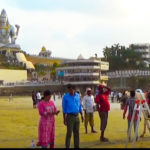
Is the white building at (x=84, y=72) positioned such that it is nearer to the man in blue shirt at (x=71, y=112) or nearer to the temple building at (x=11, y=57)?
the temple building at (x=11, y=57)

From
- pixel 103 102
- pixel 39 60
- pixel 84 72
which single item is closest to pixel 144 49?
pixel 39 60

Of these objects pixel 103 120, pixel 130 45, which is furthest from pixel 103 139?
pixel 130 45

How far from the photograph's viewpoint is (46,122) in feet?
29.7

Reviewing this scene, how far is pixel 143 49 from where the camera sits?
11312 centimetres

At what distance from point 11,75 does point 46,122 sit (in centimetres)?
7733

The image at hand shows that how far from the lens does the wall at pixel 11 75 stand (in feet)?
277

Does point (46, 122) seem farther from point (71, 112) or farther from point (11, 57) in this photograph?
point (11, 57)

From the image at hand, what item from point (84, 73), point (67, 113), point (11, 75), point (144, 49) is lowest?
point (11, 75)

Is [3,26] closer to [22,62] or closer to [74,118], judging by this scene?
[22,62]

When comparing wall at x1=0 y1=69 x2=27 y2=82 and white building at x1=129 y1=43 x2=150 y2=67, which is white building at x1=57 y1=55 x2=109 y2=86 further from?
white building at x1=129 y1=43 x2=150 y2=67

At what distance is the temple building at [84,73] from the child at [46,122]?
66.0 meters

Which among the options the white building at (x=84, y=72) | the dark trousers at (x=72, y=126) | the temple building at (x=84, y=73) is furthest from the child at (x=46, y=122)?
the white building at (x=84, y=72)

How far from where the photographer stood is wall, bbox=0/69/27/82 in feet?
277

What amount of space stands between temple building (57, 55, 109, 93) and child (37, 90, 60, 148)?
217 ft
